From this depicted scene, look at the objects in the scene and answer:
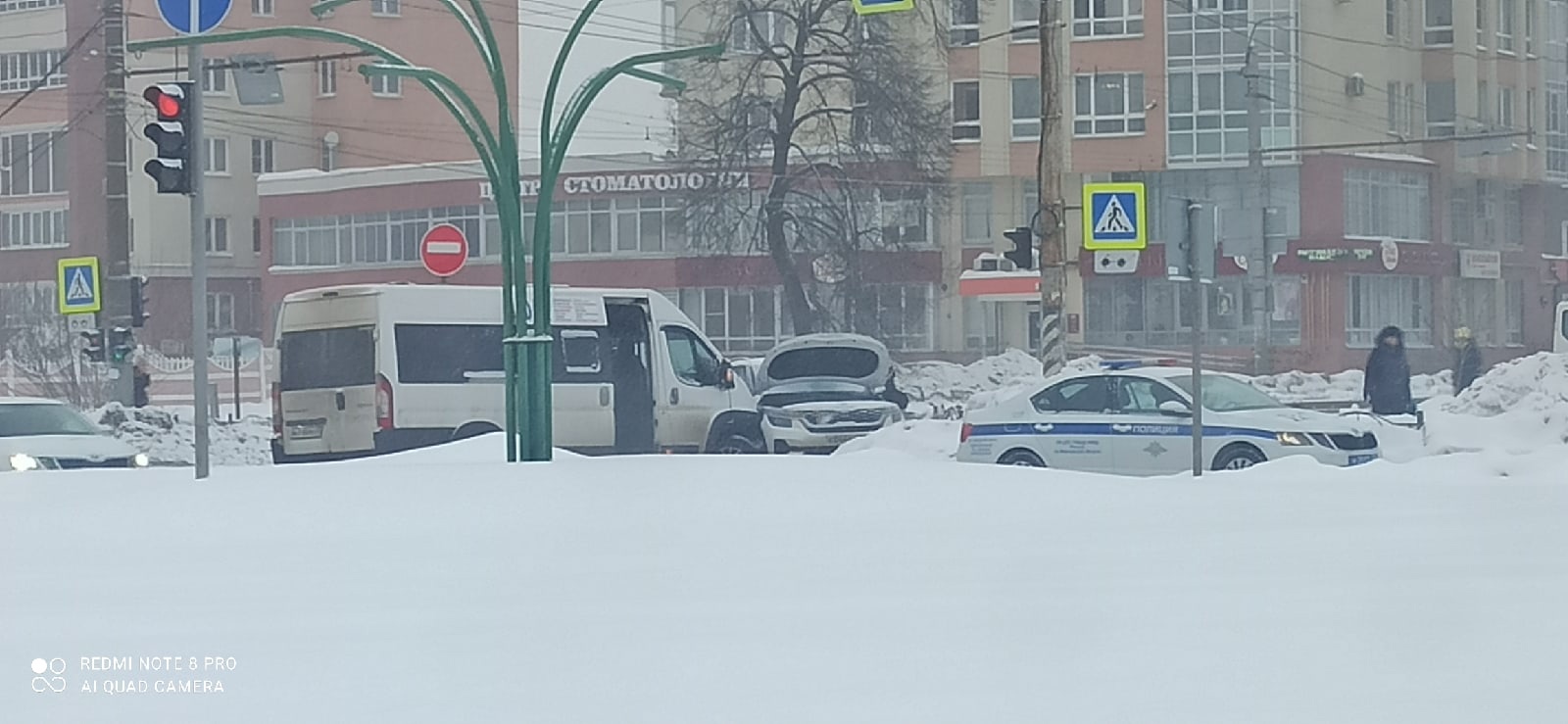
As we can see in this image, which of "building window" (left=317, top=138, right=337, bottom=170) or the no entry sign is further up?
"building window" (left=317, top=138, right=337, bottom=170)

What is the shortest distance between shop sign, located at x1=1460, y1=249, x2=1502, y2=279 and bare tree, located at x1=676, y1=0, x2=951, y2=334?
14.1 metres

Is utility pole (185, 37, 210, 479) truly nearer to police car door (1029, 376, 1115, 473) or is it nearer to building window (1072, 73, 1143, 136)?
police car door (1029, 376, 1115, 473)

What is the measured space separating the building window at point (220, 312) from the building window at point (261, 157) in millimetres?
4204

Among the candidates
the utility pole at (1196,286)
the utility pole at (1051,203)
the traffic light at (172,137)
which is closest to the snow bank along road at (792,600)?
the traffic light at (172,137)

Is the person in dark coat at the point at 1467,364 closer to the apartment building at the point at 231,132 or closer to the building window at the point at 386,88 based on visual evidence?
the apartment building at the point at 231,132

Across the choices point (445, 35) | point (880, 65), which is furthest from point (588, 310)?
point (445, 35)

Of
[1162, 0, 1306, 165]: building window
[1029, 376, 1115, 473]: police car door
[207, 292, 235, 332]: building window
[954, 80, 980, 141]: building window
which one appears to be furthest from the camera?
[207, 292, 235, 332]: building window

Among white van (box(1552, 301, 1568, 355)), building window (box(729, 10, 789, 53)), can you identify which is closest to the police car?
white van (box(1552, 301, 1568, 355))

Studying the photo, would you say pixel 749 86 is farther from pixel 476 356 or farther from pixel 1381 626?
pixel 1381 626

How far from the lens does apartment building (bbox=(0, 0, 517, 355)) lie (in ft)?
193

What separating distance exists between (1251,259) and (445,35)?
3036cm

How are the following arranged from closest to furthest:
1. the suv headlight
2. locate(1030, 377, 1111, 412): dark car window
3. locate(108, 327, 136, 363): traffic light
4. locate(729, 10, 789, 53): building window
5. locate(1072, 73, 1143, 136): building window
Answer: locate(1030, 377, 1111, 412): dark car window → locate(108, 327, 136, 363): traffic light → the suv headlight → locate(729, 10, 789, 53): building window → locate(1072, 73, 1143, 136): building window

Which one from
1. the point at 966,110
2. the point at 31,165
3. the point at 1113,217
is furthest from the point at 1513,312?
the point at 31,165

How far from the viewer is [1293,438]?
18.8m
